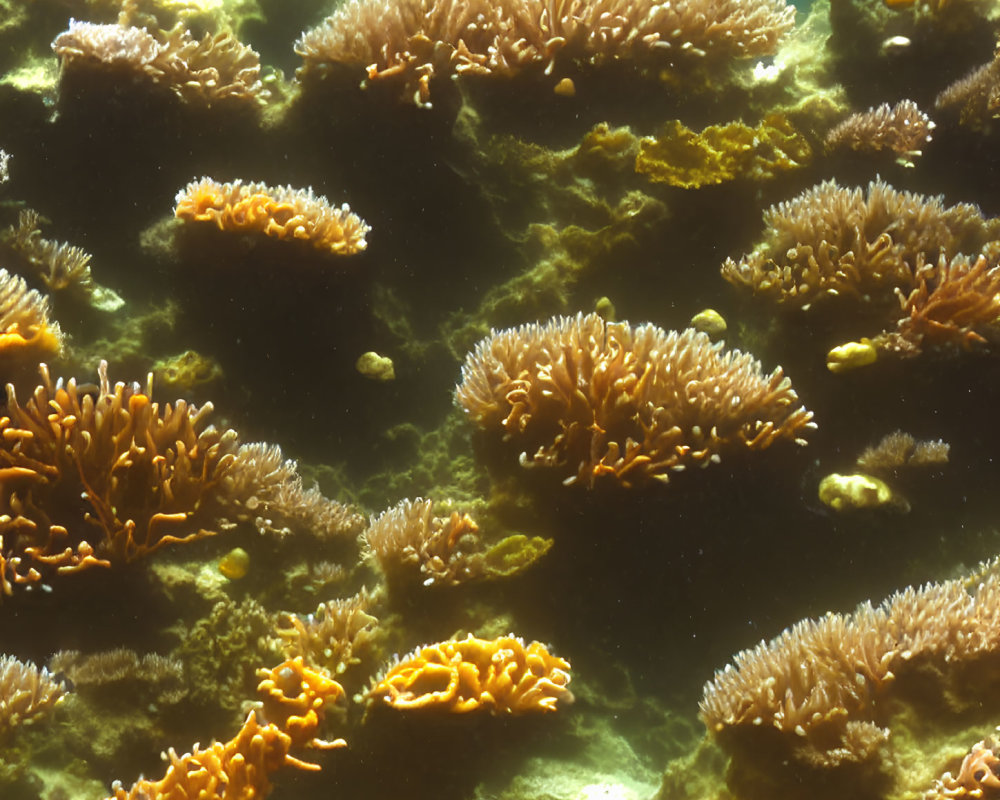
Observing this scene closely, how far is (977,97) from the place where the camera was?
5277 millimetres

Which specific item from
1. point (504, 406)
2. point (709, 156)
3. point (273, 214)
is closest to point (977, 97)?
point (709, 156)

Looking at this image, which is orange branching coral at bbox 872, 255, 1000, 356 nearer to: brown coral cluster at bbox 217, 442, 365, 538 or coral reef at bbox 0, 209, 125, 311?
brown coral cluster at bbox 217, 442, 365, 538

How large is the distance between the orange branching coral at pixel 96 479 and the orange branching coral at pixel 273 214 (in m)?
1.24

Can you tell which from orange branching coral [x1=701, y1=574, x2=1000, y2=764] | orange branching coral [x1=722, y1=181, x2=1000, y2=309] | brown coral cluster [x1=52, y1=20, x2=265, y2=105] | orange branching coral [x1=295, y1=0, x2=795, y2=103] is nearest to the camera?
orange branching coral [x1=701, y1=574, x2=1000, y2=764]

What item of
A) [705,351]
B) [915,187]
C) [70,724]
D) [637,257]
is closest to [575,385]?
[705,351]

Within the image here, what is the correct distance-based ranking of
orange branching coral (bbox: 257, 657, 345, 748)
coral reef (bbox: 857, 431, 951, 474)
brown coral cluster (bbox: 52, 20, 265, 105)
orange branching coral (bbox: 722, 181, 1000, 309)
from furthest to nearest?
brown coral cluster (bbox: 52, 20, 265, 105) < orange branching coral (bbox: 722, 181, 1000, 309) < coral reef (bbox: 857, 431, 951, 474) < orange branching coral (bbox: 257, 657, 345, 748)

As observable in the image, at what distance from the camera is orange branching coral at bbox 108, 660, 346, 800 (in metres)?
3.23

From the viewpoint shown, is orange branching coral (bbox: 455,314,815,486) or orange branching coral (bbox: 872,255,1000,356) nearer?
orange branching coral (bbox: 455,314,815,486)

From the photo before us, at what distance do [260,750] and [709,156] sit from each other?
458 cm

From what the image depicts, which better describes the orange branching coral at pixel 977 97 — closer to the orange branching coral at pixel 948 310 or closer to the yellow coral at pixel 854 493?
the orange branching coral at pixel 948 310

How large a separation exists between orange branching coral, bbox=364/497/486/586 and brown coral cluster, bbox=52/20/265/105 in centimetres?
335

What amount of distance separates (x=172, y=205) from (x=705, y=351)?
3754mm

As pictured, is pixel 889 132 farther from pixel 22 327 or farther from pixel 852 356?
pixel 22 327

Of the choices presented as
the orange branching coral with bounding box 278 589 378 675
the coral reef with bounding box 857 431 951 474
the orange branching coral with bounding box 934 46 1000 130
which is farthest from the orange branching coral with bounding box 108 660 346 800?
the orange branching coral with bounding box 934 46 1000 130
